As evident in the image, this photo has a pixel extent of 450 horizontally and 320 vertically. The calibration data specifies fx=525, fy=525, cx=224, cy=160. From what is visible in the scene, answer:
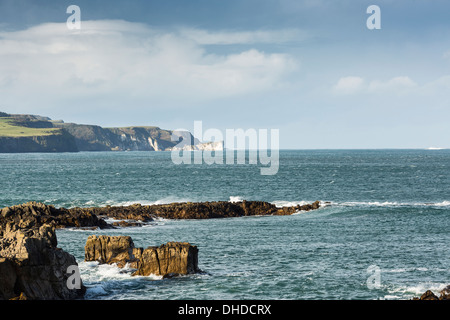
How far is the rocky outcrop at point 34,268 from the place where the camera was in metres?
19.9

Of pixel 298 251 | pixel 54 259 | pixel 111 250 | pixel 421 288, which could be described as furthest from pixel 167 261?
pixel 421 288

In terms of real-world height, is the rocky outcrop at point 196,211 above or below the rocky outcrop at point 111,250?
below

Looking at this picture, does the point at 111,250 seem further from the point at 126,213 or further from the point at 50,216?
the point at 126,213

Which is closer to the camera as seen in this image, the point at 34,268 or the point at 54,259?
the point at 34,268

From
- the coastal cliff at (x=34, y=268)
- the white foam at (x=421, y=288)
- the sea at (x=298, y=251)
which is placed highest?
the coastal cliff at (x=34, y=268)

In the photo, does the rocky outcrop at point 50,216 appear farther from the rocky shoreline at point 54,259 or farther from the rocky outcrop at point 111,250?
the rocky outcrop at point 111,250

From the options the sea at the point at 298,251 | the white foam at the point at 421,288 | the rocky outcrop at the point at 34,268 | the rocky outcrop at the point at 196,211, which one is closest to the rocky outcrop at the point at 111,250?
the sea at the point at 298,251

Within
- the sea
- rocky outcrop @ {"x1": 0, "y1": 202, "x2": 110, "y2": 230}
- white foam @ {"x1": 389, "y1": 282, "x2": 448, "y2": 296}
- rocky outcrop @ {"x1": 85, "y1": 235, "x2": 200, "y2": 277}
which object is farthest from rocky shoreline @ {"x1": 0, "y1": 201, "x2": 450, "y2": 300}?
white foam @ {"x1": 389, "y1": 282, "x2": 448, "y2": 296}

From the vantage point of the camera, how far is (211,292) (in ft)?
78.5

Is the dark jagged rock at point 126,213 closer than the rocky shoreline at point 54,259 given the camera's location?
No

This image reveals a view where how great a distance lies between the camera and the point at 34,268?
20.8 metres
